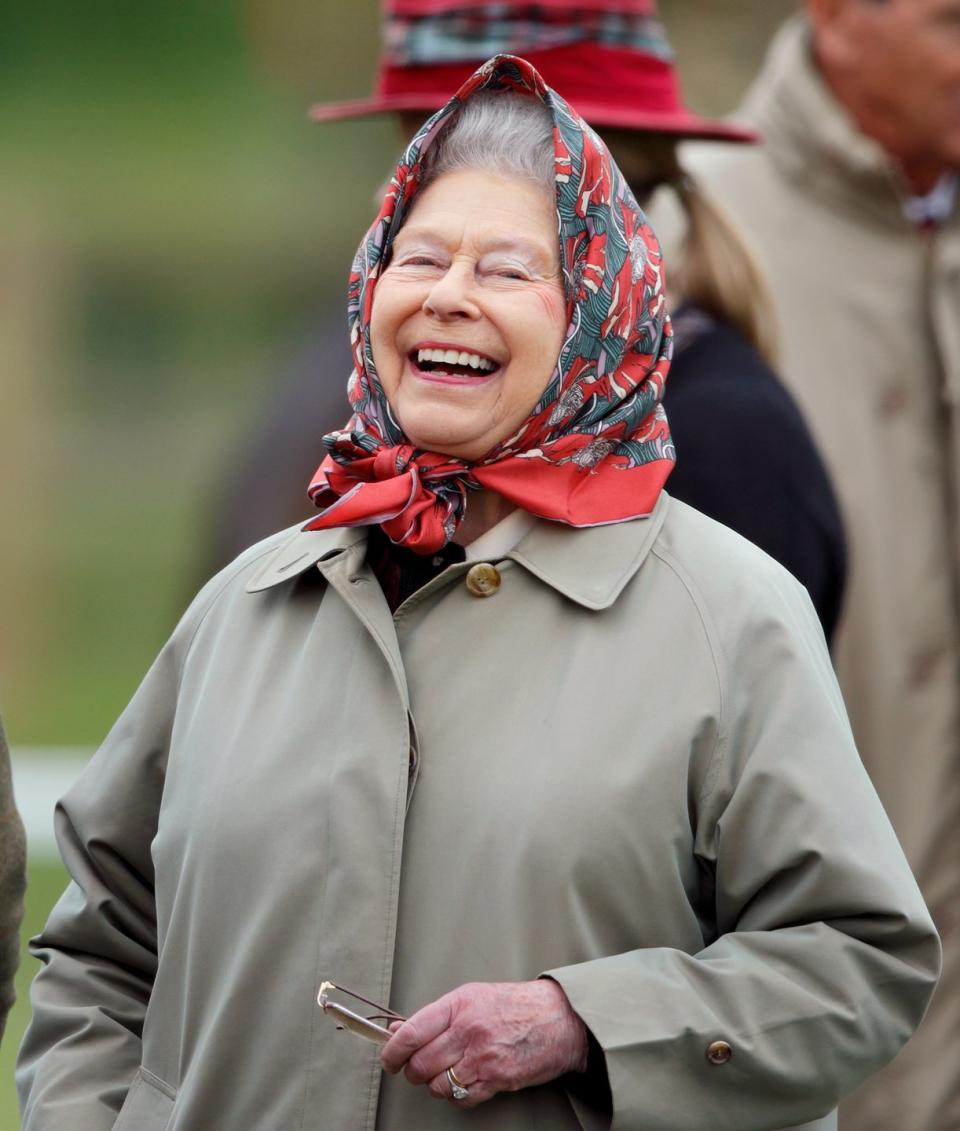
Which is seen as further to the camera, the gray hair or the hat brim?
the hat brim

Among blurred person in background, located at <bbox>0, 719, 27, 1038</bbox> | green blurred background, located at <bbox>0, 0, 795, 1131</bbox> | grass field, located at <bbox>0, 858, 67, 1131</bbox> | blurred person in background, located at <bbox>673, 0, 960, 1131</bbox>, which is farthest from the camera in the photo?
green blurred background, located at <bbox>0, 0, 795, 1131</bbox>

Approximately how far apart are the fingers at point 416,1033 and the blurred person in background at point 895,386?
202 cm

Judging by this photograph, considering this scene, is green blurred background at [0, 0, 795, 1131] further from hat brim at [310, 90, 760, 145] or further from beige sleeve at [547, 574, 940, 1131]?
beige sleeve at [547, 574, 940, 1131]

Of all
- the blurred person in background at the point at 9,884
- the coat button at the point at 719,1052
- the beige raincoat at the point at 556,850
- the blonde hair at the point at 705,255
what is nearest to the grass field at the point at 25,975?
the blurred person in background at the point at 9,884

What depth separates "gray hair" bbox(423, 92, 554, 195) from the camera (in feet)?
8.00

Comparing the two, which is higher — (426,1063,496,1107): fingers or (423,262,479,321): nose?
(423,262,479,321): nose

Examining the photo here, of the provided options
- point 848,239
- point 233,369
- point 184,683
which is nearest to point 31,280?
point 233,369

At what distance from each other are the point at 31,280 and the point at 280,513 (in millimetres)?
11470

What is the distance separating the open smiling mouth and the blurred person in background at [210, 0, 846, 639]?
67cm

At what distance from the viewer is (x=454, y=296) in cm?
237

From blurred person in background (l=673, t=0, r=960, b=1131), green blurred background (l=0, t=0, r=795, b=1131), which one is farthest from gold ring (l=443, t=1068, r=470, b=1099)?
green blurred background (l=0, t=0, r=795, b=1131)

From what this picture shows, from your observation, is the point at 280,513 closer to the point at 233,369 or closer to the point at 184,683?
the point at 184,683

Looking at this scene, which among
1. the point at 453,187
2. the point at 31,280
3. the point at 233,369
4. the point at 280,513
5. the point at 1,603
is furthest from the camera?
the point at 233,369

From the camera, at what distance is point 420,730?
7.46ft
